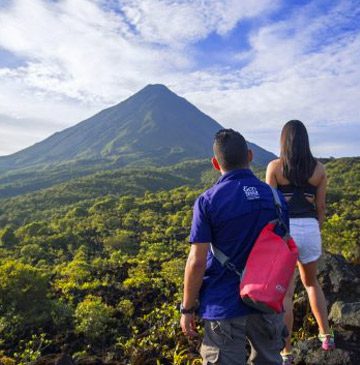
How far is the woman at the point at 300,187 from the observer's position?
11.9 feet

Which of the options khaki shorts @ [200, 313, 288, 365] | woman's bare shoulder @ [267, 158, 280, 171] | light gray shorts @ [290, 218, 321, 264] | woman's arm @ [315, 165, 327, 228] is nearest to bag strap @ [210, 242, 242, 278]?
khaki shorts @ [200, 313, 288, 365]

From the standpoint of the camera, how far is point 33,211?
40.5 metres

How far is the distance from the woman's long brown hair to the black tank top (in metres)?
0.06

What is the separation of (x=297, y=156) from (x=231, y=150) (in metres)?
1.01

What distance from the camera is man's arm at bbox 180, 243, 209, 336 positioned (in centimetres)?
266

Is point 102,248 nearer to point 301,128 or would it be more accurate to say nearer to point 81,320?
point 81,320

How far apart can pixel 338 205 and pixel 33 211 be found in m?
28.2

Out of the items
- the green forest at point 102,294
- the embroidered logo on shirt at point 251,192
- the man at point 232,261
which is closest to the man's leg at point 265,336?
the man at point 232,261

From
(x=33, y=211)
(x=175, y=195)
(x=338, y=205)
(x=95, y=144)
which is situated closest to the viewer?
(x=338, y=205)

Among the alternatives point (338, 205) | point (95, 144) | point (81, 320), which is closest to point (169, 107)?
point (95, 144)

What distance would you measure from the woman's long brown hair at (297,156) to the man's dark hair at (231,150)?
3.04 feet

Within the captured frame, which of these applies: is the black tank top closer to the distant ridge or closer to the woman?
the woman

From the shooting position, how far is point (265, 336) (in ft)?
9.08

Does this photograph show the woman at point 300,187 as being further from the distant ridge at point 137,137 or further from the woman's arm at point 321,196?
the distant ridge at point 137,137
